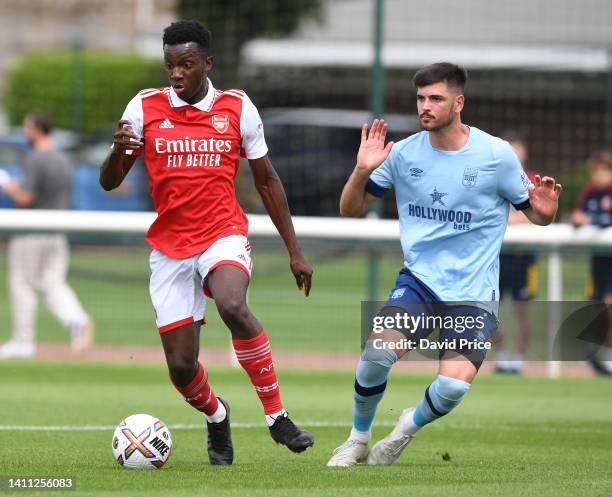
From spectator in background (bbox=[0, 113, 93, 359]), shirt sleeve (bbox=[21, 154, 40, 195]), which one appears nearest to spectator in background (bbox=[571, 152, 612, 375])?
spectator in background (bbox=[0, 113, 93, 359])

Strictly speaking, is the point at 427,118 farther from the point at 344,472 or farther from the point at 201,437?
the point at 201,437

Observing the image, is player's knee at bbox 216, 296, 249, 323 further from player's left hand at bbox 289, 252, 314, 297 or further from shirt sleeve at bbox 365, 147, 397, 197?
shirt sleeve at bbox 365, 147, 397, 197

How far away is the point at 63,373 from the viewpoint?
13.0m

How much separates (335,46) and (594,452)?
584 inches

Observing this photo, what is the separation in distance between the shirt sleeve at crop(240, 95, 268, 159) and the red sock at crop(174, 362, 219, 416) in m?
1.22

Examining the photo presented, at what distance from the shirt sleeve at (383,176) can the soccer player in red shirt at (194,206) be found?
54 cm

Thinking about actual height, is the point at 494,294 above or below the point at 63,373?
above

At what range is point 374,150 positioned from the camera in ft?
24.7

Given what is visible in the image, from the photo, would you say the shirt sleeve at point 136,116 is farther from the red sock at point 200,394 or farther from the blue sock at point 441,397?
the blue sock at point 441,397

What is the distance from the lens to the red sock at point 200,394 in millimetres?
7570

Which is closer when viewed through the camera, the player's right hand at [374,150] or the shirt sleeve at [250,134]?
the player's right hand at [374,150]

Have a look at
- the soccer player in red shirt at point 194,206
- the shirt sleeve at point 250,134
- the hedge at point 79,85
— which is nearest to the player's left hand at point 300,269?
the soccer player in red shirt at point 194,206

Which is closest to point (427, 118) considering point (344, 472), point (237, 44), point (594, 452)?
point (344, 472)

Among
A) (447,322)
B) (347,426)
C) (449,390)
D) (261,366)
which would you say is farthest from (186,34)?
(347,426)
